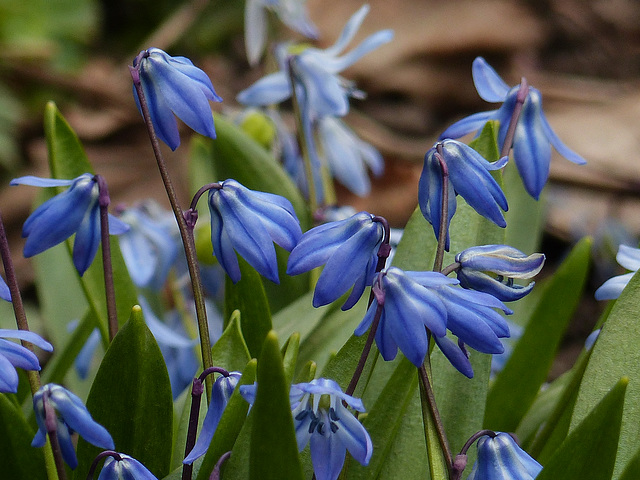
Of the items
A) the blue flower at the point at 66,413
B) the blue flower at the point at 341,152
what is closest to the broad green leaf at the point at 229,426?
the blue flower at the point at 66,413

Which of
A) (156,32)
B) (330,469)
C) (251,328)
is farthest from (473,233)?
(156,32)

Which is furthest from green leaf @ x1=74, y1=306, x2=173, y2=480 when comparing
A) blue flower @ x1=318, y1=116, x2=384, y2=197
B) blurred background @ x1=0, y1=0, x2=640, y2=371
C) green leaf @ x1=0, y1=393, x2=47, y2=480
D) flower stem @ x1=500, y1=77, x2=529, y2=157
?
blurred background @ x1=0, y1=0, x2=640, y2=371

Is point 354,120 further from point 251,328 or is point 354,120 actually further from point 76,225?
point 76,225

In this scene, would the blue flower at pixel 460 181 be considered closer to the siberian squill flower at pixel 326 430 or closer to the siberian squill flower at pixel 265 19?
the siberian squill flower at pixel 326 430

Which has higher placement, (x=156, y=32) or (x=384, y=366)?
(x=156, y=32)

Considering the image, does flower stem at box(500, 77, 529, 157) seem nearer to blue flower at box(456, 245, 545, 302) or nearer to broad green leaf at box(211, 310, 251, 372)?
blue flower at box(456, 245, 545, 302)

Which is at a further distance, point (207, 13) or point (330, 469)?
point (207, 13)

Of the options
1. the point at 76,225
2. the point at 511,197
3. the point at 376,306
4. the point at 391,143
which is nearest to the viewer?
the point at 376,306
